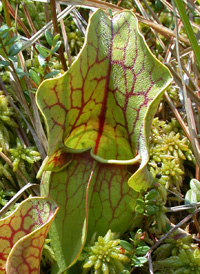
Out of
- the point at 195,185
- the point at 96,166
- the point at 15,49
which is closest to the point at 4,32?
the point at 15,49

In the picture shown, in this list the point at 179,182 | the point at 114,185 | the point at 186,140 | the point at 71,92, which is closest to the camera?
the point at 71,92

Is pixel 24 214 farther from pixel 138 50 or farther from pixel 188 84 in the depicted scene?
pixel 188 84

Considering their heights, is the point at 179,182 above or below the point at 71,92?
below

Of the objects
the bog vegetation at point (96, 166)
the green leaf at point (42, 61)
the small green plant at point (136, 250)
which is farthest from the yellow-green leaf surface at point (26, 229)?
the green leaf at point (42, 61)

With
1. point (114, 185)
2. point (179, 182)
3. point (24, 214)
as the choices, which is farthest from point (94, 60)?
point (179, 182)

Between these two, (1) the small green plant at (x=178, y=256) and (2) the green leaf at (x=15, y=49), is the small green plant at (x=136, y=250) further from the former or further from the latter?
(2) the green leaf at (x=15, y=49)

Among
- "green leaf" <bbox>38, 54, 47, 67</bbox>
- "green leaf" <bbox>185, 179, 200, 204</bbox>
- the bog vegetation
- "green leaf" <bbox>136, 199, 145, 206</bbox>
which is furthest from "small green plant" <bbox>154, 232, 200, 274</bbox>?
"green leaf" <bbox>38, 54, 47, 67</bbox>

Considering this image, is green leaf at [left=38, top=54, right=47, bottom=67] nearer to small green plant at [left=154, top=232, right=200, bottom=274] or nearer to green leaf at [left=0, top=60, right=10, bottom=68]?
green leaf at [left=0, top=60, right=10, bottom=68]
